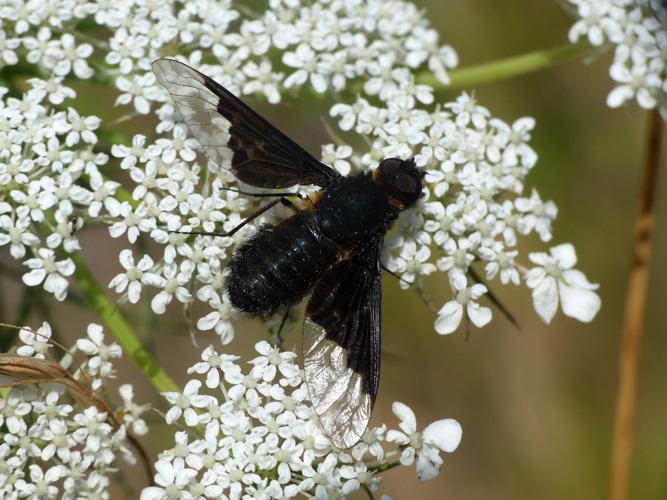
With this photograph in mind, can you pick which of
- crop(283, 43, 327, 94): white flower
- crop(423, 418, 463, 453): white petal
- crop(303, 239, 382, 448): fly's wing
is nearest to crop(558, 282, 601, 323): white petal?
crop(423, 418, 463, 453): white petal

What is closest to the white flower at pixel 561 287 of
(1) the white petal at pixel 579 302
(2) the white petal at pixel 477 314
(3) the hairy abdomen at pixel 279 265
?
(1) the white petal at pixel 579 302

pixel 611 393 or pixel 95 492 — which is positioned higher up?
pixel 95 492

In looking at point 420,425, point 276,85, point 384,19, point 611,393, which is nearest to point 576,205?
point 611,393

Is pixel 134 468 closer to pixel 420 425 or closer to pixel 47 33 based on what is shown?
pixel 420 425

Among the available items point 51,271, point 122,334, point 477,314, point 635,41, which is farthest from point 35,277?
point 635,41

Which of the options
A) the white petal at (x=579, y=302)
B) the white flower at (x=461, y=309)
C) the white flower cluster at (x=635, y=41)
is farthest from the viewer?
the white flower cluster at (x=635, y=41)

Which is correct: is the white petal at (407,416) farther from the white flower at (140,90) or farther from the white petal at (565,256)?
the white flower at (140,90)

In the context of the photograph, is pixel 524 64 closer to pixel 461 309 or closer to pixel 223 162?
pixel 461 309
